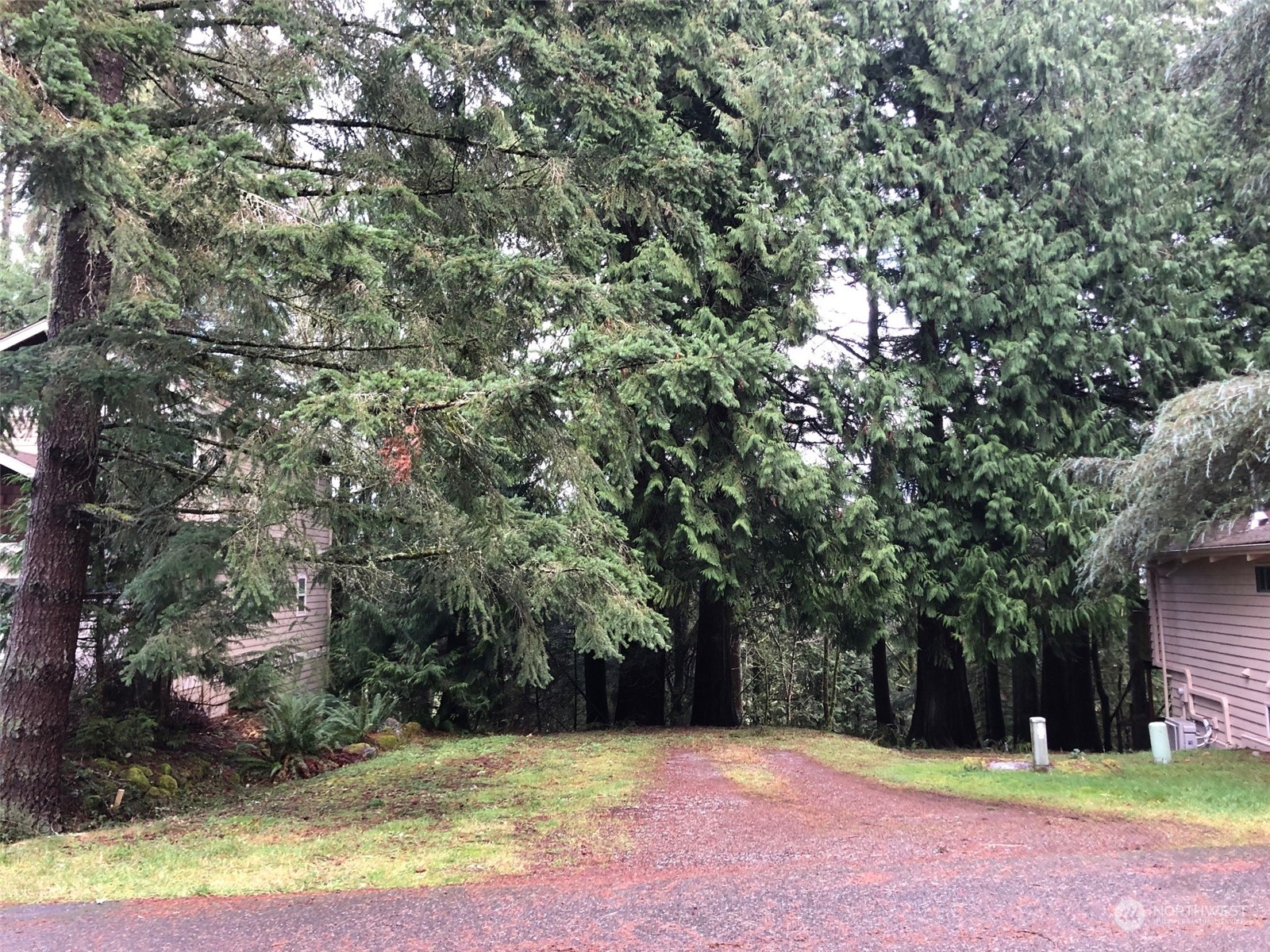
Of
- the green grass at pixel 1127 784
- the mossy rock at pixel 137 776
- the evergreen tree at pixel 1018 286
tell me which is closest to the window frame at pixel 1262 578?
the green grass at pixel 1127 784

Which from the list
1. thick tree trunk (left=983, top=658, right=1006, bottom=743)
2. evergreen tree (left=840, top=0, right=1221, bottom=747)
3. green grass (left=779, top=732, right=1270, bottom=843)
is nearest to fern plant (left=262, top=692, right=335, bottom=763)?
green grass (left=779, top=732, right=1270, bottom=843)

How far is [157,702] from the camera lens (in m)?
9.70

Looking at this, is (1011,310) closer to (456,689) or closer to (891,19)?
(891,19)

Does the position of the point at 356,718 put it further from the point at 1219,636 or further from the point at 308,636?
the point at 1219,636

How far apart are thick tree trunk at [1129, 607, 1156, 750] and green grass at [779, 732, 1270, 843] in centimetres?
812

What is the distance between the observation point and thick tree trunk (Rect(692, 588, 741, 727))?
550 inches

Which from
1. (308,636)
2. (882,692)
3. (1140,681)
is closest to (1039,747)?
(882,692)

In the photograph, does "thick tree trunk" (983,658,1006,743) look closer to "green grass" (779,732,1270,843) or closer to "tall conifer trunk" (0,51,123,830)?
"green grass" (779,732,1270,843)

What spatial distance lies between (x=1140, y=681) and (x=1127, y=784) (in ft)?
39.8

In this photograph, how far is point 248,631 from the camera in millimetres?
7145

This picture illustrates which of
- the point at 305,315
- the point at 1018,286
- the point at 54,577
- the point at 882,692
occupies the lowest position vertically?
the point at 882,692

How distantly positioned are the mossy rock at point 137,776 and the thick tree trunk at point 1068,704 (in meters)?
13.6

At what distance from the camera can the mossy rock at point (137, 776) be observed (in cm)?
808

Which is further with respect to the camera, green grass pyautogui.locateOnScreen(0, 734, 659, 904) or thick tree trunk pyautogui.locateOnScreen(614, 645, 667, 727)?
thick tree trunk pyautogui.locateOnScreen(614, 645, 667, 727)
